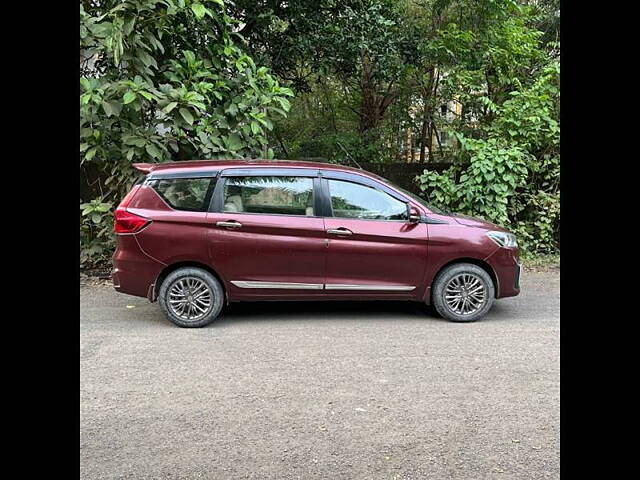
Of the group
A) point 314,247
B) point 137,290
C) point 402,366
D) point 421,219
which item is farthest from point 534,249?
point 137,290

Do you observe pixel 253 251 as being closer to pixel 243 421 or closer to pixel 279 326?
pixel 279 326

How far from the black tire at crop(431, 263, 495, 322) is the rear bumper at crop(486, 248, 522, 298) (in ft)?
0.37

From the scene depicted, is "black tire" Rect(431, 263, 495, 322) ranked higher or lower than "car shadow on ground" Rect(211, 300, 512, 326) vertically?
higher

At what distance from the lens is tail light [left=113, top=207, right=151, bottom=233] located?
20.6 ft

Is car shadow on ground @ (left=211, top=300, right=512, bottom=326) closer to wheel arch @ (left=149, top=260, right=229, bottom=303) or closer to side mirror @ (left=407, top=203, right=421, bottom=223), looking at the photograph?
wheel arch @ (left=149, top=260, right=229, bottom=303)

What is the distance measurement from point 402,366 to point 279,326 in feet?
5.89

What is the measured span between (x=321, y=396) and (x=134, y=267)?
2.87 meters

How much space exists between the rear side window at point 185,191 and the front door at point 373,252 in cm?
131

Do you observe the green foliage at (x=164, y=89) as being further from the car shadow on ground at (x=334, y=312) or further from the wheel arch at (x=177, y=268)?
the car shadow on ground at (x=334, y=312)

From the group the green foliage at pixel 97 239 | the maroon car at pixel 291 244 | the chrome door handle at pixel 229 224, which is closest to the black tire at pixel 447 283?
the maroon car at pixel 291 244

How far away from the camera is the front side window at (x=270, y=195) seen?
6470mm

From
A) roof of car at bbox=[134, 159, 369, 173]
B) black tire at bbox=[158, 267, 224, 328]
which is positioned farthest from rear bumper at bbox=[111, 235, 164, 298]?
roof of car at bbox=[134, 159, 369, 173]

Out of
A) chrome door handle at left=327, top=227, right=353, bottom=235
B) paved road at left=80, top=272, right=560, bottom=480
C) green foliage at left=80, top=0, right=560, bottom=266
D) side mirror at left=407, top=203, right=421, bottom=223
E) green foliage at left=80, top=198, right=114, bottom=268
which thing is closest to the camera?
paved road at left=80, top=272, right=560, bottom=480

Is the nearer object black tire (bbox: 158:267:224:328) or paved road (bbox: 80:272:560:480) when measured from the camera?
paved road (bbox: 80:272:560:480)
